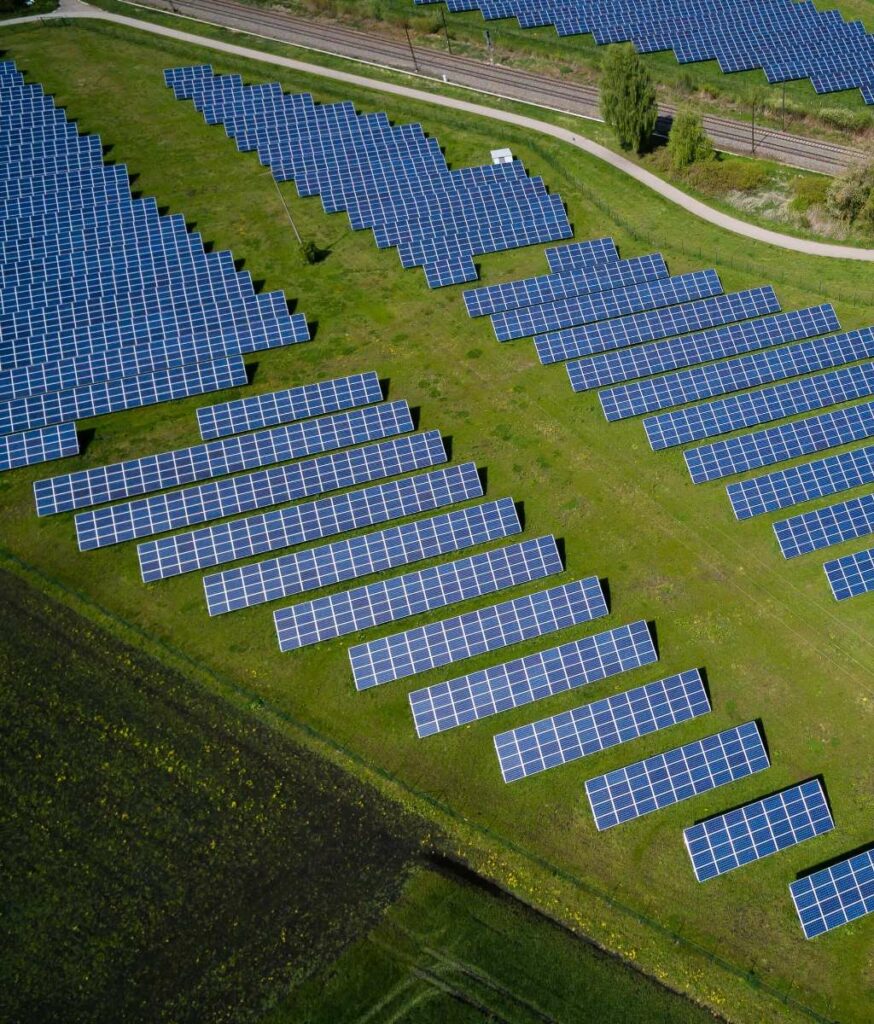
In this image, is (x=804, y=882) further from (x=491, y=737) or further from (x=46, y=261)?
(x=46, y=261)

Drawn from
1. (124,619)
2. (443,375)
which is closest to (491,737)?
(124,619)

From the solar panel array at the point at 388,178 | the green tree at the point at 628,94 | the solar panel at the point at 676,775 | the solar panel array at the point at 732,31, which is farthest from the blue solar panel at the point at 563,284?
the solar panel array at the point at 732,31

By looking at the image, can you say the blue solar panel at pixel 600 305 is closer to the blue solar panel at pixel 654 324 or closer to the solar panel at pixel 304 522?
the blue solar panel at pixel 654 324

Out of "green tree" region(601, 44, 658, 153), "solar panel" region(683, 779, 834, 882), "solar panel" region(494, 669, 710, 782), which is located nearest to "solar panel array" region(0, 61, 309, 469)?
"solar panel" region(494, 669, 710, 782)

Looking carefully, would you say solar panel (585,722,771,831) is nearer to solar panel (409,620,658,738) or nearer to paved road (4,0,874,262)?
solar panel (409,620,658,738)

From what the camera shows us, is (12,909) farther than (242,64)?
No
